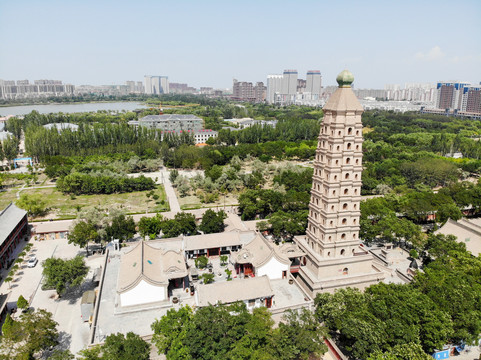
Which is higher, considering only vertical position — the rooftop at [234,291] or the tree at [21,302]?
the rooftop at [234,291]

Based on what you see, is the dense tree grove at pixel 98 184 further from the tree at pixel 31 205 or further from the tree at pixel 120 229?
the tree at pixel 120 229

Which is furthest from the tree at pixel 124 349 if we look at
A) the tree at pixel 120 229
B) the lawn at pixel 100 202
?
the lawn at pixel 100 202

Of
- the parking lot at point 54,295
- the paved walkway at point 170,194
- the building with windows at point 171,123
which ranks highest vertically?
the building with windows at point 171,123

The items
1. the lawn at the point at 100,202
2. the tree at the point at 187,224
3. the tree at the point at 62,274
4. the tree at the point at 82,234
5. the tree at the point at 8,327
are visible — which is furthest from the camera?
the lawn at the point at 100,202

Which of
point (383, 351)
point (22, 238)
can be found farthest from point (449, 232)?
point (22, 238)

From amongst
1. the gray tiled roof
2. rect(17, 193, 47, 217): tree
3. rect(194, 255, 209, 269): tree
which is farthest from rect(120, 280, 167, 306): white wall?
rect(17, 193, 47, 217): tree

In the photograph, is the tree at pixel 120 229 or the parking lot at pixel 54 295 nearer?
the parking lot at pixel 54 295
